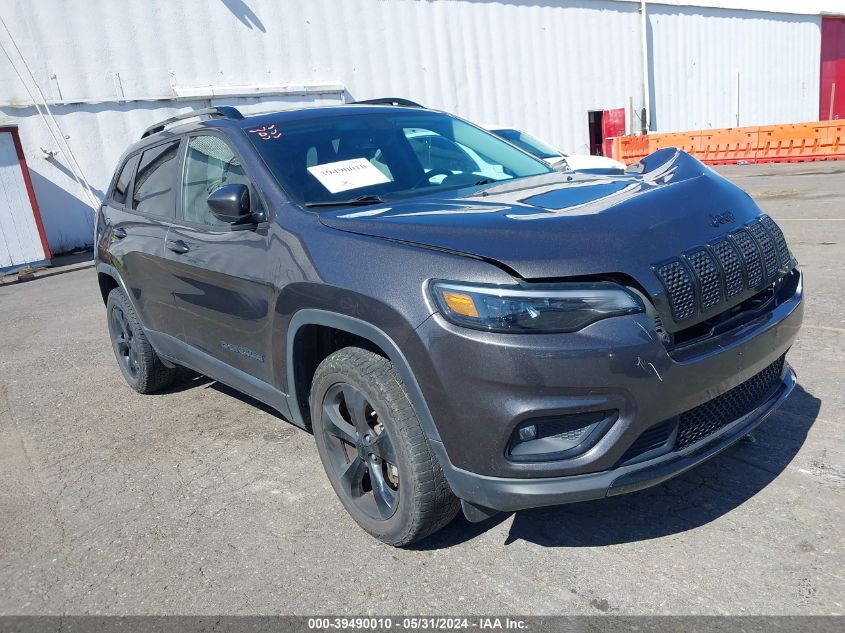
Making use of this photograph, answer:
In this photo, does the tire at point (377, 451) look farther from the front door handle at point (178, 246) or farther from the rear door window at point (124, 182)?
the rear door window at point (124, 182)

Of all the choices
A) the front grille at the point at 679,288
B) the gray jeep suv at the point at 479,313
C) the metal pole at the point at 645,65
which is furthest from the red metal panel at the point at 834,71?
the front grille at the point at 679,288

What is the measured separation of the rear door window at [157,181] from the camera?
4.12m

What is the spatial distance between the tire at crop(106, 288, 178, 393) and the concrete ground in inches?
18.1

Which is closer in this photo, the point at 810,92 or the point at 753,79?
the point at 753,79

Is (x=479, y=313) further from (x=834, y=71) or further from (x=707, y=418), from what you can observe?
(x=834, y=71)

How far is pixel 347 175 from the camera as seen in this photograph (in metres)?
3.37

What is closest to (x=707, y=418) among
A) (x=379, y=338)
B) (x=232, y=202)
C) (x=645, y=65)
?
(x=379, y=338)

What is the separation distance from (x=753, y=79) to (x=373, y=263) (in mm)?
29858

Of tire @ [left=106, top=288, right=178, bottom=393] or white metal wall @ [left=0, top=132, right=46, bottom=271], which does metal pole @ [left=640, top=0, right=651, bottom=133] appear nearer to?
white metal wall @ [left=0, top=132, right=46, bottom=271]

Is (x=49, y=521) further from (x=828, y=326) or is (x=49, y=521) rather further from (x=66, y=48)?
(x=66, y=48)

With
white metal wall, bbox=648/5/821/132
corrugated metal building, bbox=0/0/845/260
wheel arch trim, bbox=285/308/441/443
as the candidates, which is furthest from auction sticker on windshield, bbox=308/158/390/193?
white metal wall, bbox=648/5/821/132

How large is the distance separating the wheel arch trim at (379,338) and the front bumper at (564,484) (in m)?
0.10

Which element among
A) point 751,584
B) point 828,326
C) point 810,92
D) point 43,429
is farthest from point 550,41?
point 751,584

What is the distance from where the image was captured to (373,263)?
2.58m
